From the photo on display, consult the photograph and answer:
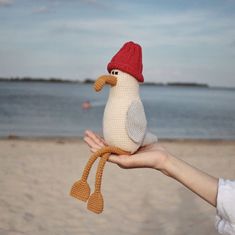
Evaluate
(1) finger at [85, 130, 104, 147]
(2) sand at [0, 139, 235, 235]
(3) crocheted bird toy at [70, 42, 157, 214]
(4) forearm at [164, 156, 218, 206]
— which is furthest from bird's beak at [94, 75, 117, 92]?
(2) sand at [0, 139, 235, 235]

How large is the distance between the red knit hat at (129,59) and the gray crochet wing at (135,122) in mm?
105

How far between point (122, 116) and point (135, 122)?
46 millimetres

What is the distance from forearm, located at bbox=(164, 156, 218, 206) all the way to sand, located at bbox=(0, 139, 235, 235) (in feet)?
7.92

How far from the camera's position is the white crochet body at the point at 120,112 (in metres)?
1.49

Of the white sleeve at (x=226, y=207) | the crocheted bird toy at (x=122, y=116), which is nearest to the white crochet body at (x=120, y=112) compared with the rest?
the crocheted bird toy at (x=122, y=116)

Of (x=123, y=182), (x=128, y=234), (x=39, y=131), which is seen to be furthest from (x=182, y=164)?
(x=39, y=131)

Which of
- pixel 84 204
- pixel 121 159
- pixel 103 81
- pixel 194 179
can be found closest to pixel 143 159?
pixel 121 159

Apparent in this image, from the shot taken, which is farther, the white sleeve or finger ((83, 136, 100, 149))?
finger ((83, 136, 100, 149))

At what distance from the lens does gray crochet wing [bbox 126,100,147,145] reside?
148 centimetres

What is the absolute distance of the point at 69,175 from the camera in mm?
5918

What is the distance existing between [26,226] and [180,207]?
1.59 metres

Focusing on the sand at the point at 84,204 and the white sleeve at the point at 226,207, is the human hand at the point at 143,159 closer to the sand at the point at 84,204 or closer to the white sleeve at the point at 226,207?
the white sleeve at the point at 226,207

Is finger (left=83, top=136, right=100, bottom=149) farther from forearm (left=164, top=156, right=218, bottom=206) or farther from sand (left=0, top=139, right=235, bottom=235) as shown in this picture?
sand (left=0, top=139, right=235, bottom=235)

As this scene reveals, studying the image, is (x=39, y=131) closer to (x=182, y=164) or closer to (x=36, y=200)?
(x=36, y=200)
